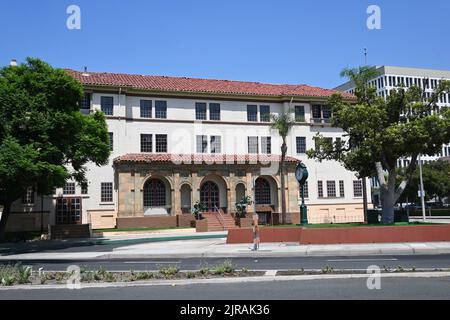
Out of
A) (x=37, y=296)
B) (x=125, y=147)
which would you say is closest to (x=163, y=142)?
(x=125, y=147)

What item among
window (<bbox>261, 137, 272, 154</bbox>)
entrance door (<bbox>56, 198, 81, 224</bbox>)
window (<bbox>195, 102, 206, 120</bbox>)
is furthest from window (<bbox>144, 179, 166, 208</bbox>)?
window (<bbox>261, 137, 272, 154</bbox>)

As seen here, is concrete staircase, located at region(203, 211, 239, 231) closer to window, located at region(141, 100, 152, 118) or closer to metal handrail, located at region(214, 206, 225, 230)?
metal handrail, located at region(214, 206, 225, 230)

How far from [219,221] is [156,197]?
19.9 ft

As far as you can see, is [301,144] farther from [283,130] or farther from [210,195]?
[210,195]

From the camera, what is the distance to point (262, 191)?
151ft

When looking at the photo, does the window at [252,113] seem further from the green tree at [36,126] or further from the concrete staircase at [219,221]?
the green tree at [36,126]

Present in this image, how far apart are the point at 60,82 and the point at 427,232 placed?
21705mm

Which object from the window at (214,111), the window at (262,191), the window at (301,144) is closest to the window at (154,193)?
the window at (214,111)

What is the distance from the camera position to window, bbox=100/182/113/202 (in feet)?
134

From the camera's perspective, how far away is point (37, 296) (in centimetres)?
1074

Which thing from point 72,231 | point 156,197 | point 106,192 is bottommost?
point 72,231

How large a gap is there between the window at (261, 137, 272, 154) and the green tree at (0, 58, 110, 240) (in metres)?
20.8

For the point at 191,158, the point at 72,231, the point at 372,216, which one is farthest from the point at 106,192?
the point at 372,216
